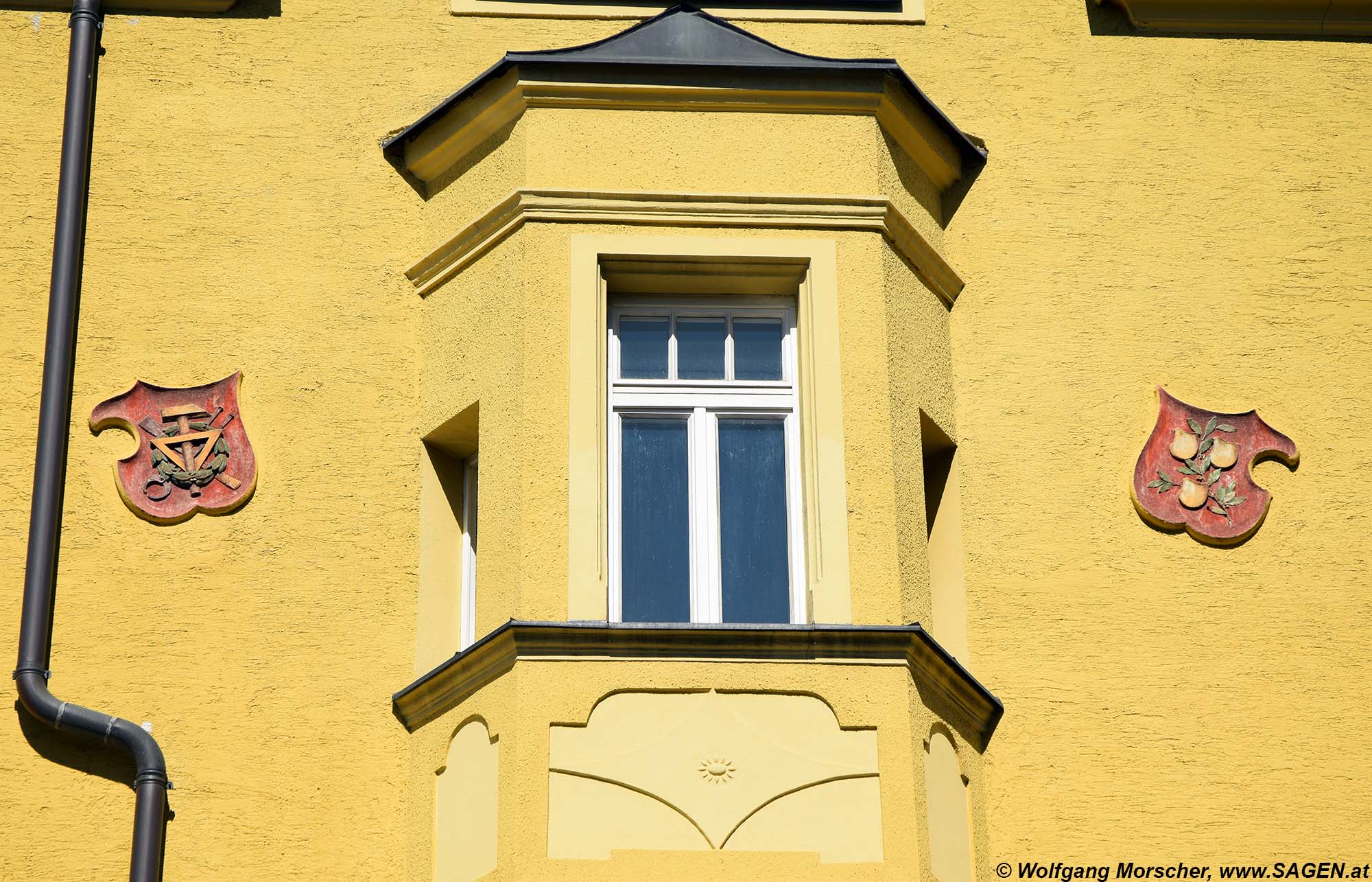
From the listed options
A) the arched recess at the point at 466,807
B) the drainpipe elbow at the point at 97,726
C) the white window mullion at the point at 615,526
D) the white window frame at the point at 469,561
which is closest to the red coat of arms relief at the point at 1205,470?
the white window mullion at the point at 615,526

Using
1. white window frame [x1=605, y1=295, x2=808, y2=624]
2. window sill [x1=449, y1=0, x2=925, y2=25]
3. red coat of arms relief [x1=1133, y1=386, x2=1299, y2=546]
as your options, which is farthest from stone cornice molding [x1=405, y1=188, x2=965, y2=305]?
red coat of arms relief [x1=1133, y1=386, x2=1299, y2=546]

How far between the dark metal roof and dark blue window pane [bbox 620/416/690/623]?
1.68 meters

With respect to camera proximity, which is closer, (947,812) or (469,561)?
(947,812)

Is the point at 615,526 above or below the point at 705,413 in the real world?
below

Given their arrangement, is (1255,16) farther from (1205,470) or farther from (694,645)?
(694,645)

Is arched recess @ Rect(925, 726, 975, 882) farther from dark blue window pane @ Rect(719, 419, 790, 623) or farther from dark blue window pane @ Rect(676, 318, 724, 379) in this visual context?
dark blue window pane @ Rect(676, 318, 724, 379)

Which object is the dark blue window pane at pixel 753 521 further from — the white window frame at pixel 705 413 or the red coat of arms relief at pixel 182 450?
the red coat of arms relief at pixel 182 450

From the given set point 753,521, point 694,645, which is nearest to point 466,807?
point 694,645

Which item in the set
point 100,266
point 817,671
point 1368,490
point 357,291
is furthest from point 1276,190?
point 100,266

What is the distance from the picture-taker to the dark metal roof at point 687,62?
11.5m

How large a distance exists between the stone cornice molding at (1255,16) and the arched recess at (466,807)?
5.00 metres

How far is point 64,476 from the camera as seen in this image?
36.5 ft

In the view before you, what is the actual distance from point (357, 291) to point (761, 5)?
2484 mm

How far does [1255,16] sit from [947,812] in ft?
15.3
